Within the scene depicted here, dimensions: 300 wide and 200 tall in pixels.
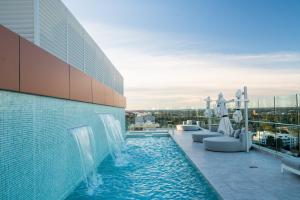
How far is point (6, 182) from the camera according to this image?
13.5 feet

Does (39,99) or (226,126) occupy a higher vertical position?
(39,99)

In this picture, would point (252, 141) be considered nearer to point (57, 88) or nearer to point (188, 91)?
point (57, 88)

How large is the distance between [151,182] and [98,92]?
5.01 metres

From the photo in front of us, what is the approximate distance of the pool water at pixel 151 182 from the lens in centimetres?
664

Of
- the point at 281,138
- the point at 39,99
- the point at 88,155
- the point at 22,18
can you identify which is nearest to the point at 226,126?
the point at 281,138

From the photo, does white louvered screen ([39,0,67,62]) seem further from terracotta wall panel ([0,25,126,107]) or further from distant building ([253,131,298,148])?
distant building ([253,131,298,148])

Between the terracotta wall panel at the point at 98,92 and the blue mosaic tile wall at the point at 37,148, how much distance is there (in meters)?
2.39

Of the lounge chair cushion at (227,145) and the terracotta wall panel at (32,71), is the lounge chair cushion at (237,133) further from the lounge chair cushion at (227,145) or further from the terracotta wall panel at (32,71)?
the terracotta wall panel at (32,71)

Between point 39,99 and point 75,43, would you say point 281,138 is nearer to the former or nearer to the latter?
point 75,43

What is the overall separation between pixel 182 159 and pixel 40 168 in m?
6.42

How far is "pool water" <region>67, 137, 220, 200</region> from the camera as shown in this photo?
664 cm

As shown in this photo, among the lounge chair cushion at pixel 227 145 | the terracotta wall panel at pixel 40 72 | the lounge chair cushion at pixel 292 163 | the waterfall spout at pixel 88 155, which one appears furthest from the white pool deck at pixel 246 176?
the terracotta wall panel at pixel 40 72

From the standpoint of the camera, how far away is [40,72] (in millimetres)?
5367

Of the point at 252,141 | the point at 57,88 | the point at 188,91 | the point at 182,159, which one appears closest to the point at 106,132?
the point at 182,159
